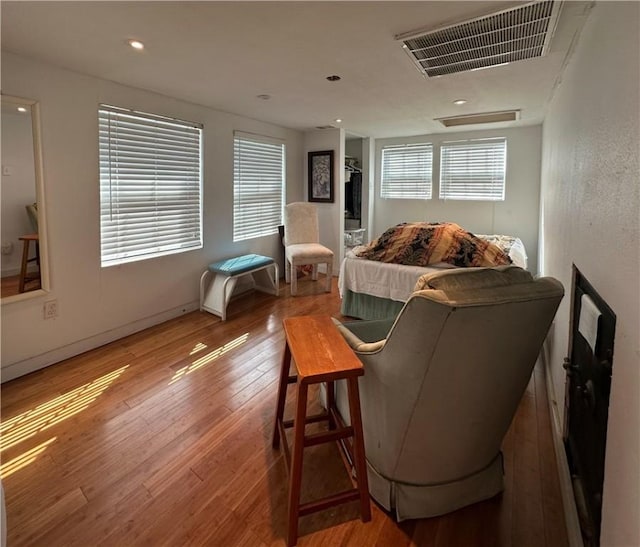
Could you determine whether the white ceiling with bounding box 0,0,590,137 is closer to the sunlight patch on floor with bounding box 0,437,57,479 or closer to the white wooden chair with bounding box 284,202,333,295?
the white wooden chair with bounding box 284,202,333,295

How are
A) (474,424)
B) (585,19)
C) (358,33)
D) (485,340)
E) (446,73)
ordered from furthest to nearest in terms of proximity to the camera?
(446,73)
(358,33)
(585,19)
(474,424)
(485,340)

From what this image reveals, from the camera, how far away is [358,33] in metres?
2.01

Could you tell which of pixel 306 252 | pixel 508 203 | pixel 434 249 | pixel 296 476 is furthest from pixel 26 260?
pixel 508 203

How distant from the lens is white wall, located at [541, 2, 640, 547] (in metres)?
0.86

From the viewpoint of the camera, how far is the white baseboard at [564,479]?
136 centimetres

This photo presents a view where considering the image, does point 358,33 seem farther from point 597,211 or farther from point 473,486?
point 473,486

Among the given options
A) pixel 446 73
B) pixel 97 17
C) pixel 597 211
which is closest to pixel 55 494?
pixel 97 17

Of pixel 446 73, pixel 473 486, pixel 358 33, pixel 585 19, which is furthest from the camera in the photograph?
pixel 446 73

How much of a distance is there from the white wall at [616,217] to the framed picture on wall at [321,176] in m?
3.82

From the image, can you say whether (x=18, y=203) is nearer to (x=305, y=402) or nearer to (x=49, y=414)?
(x=49, y=414)

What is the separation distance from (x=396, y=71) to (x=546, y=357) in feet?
7.93

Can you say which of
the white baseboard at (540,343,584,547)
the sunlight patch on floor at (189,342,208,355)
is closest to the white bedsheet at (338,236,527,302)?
the white baseboard at (540,343,584,547)

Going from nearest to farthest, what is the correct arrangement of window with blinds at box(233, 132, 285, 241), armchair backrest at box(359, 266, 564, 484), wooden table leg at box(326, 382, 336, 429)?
armchair backrest at box(359, 266, 564, 484)
wooden table leg at box(326, 382, 336, 429)
window with blinds at box(233, 132, 285, 241)

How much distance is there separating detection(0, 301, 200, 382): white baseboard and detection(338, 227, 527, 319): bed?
175 cm
